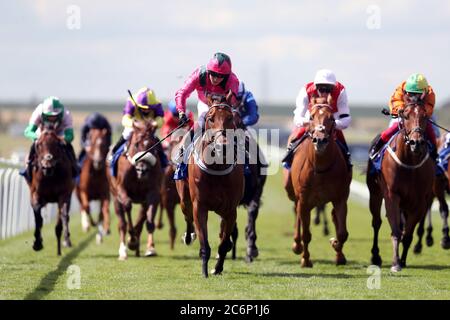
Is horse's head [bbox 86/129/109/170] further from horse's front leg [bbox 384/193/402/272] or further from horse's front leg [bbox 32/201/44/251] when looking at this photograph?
horse's front leg [bbox 384/193/402/272]

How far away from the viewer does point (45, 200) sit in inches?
619

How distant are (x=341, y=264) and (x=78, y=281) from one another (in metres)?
3.89

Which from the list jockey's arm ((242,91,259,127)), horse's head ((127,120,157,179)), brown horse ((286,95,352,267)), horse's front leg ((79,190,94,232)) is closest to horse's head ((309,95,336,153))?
brown horse ((286,95,352,267))

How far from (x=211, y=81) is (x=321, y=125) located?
4.39 ft

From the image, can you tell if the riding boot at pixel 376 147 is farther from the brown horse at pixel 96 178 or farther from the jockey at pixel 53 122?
the brown horse at pixel 96 178

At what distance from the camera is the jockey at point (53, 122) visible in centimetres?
1586

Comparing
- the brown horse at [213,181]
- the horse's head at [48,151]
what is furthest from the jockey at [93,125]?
the brown horse at [213,181]

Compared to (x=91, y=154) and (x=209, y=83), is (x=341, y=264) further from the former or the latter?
(x=91, y=154)

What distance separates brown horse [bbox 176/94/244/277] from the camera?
11.0 m

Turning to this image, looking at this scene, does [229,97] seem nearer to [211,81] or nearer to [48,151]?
[211,81]

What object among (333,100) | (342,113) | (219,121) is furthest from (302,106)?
(219,121)

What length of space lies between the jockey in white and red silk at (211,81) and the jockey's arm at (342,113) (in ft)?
4.78

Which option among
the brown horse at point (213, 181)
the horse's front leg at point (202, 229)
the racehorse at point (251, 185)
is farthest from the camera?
the racehorse at point (251, 185)
